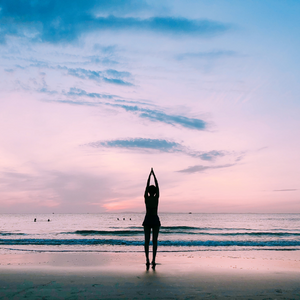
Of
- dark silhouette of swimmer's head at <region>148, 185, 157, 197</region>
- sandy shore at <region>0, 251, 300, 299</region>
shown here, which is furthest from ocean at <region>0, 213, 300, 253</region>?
dark silhouette of swimmer's head at <region>148, 185, 157, 197</region>

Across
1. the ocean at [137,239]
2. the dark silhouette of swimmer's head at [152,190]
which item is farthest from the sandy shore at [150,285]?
the ocean at [137,239]

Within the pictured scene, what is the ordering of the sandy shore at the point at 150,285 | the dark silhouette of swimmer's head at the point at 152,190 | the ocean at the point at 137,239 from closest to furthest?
the sandy shore at the point at 150,285, the dark silhouette of swimmer's head at the point at 152,190, the ocean at the point at 137,239

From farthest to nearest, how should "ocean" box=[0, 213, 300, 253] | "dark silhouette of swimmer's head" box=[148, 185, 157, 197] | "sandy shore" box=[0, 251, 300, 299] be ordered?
"ocean" box=[0, 213, 300, 253] → "dark silhouette of swimmer's head" box=[148, 185, 157, 197] → "sandy shore" box=[0, 251, 300, 299]

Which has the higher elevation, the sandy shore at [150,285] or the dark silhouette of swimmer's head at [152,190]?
the dark silhouette of swimmer's head at [152,190]

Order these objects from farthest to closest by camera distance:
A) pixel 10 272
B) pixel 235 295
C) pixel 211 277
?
pixel 10 272 → pixel 211 277 → pixel 235 295

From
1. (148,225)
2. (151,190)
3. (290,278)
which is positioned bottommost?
(290,278)

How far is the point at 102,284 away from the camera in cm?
644

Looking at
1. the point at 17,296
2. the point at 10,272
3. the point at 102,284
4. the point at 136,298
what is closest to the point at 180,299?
the point at 136,298

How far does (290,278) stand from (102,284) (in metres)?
5.20

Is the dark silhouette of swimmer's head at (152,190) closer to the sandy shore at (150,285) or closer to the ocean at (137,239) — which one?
the sandy shore at (150,285)

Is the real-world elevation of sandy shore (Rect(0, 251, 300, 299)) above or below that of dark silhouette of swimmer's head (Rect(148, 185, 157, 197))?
below

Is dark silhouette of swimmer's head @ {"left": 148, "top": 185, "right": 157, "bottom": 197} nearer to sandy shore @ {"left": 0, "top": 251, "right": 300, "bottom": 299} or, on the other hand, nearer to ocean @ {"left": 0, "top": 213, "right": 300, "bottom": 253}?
sandy shore @ {"left": 0, "top": 251, "right": 300, "bottom": 299}

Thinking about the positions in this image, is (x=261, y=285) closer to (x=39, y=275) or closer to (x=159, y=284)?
(x=159, y=284)

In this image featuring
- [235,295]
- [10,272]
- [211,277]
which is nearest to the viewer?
[235,295]
